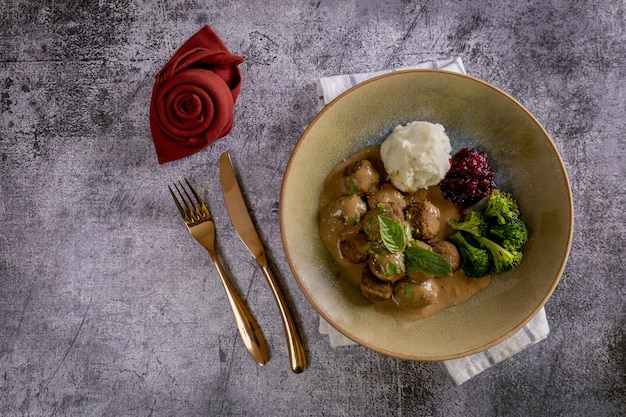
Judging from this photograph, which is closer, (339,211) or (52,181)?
(339,211)

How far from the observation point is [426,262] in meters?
2.00

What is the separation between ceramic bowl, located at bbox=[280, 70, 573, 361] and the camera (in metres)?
2.11

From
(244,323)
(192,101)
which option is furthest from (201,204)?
(244,323)

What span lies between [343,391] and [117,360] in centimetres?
118

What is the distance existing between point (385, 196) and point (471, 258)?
469 millimetres

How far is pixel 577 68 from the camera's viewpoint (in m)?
2.47

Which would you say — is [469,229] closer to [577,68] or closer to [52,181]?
[577,68]

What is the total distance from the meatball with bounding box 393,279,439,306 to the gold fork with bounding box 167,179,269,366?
76 centimetres

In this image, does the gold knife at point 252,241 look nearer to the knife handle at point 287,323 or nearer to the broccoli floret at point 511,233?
the knife handle at point 287,323

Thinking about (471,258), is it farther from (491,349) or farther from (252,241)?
(252,241)

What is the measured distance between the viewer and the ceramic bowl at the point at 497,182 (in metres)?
2.11

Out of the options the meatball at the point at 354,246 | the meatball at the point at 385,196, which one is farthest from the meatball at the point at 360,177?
the meatball at the point at 354,246

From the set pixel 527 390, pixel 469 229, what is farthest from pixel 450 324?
pixel 527 390

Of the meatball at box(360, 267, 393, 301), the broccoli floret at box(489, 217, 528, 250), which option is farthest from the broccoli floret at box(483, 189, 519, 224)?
the meatball at box(360, 267, 393, 301)
